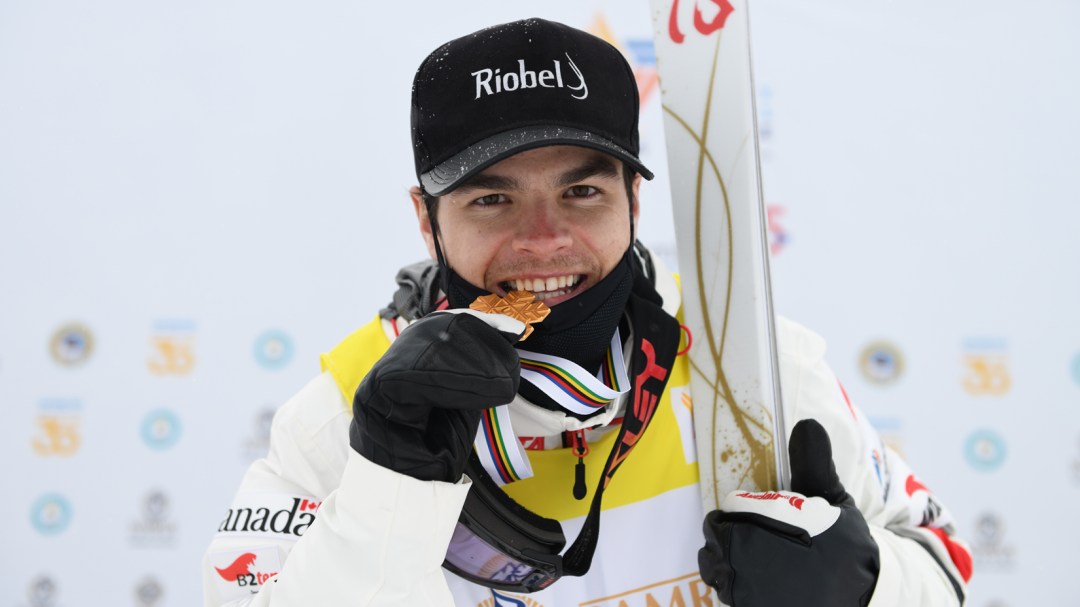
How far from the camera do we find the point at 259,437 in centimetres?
226

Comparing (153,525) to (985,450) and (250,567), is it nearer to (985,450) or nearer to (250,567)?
(250,567)

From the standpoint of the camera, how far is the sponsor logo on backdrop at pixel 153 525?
7.47 feet

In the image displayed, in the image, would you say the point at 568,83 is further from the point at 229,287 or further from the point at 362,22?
the point at 229,287

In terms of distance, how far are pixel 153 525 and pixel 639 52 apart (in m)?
2.03

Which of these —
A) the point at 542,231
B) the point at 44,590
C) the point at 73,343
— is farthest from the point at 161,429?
the point at 542,231

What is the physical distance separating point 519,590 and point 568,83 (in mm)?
700

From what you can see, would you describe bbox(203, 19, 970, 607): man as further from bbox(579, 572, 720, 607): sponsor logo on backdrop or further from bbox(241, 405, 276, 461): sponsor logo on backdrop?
bbox(241, 405, 276, 461): sponsor logo on backdrop

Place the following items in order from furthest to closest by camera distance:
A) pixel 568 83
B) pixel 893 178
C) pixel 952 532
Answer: pixel 893 178 → pixel 952 532 → pixel 568 83

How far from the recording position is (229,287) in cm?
223

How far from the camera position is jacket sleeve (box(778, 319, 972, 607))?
116 cm

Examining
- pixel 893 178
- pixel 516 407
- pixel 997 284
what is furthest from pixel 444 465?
pixel 997 284

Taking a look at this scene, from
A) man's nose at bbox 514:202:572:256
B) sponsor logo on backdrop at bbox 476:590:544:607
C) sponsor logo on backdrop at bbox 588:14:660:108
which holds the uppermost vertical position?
sponsor logo on backdrop at bbox 588:14:660:108

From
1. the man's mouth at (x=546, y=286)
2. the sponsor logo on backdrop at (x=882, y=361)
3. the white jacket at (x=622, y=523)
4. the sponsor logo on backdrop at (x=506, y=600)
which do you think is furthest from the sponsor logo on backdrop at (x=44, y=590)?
the sponsor logo on backdrop at (x=882, y=361)

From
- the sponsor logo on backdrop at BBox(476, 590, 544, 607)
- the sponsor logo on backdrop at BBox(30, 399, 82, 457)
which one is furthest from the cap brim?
the sponsor logo on backdrop at BBox(30, 399, 82, 457)
